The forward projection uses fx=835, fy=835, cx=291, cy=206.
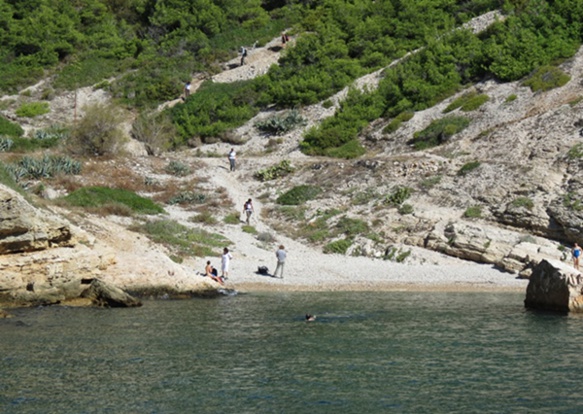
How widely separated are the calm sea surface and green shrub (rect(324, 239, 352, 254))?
390 inches

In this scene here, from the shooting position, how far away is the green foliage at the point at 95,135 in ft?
161

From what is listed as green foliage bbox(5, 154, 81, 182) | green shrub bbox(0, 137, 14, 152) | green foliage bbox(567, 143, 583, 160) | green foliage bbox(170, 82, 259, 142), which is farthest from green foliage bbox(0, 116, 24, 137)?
green foliage bbox(567, 143, 583, 160)

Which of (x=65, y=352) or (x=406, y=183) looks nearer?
(x=65, y=352)

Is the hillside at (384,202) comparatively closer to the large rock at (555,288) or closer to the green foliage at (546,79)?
the green foliage at (546,79)

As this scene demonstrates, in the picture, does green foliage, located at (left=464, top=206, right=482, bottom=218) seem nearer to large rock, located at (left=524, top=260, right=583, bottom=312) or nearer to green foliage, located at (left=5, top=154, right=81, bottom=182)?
large rock, located at (left=524, top=260, right=583, bottom=312)

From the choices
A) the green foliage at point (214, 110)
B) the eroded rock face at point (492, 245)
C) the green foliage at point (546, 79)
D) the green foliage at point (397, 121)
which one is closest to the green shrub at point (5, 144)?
the green foliage at point (214, 110)

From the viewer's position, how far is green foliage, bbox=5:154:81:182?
1690 inches

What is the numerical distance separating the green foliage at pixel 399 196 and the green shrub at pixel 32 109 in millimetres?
34723

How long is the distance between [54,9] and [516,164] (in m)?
56.2

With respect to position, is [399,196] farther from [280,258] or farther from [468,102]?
[468,102]

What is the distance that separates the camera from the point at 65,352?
→ 64.6 ft

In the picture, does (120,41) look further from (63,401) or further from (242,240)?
(63,401)

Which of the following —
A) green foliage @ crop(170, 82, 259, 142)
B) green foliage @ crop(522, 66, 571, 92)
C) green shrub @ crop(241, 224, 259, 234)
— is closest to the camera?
green shrub @ crop(241, 224, 259, 234)

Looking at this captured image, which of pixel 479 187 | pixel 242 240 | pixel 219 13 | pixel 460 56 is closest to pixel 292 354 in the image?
pixel 242 240
